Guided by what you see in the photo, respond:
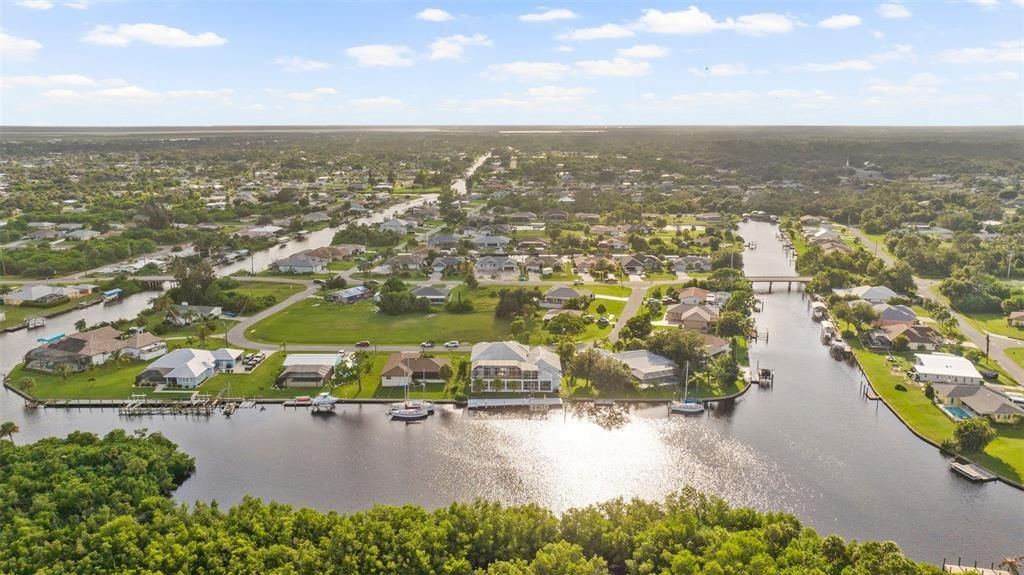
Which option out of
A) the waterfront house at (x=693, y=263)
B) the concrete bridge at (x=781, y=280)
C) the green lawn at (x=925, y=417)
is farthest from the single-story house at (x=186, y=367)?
the concrete bridge at (x=781, y=280)

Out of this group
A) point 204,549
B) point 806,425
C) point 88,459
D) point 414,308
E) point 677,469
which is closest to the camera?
point 204,549

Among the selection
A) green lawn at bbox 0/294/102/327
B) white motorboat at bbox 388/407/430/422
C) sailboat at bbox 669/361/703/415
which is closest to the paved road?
sailboat at bbox 669/361/703/415

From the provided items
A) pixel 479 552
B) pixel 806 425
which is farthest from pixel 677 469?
pixel 479 552

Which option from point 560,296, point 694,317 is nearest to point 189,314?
point 560,296

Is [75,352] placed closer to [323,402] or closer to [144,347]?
[144,347]

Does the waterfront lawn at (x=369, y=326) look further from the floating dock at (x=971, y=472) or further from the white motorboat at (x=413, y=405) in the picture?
the floating dock at (x=971, y=472)

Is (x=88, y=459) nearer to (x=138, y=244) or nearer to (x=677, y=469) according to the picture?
(x=677, y=469)
